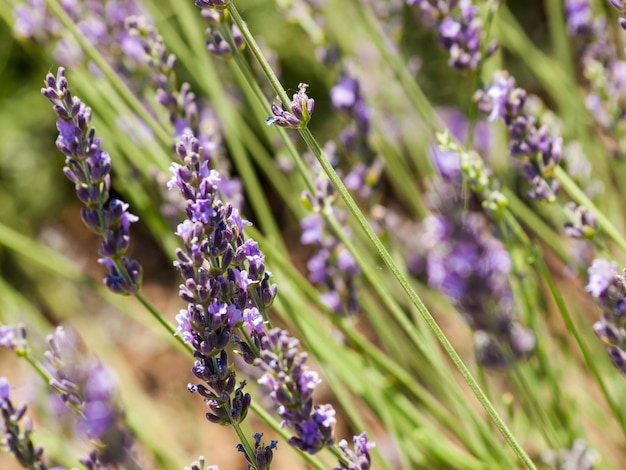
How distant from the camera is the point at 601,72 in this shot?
176 centimetres

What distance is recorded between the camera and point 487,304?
5.63 ft

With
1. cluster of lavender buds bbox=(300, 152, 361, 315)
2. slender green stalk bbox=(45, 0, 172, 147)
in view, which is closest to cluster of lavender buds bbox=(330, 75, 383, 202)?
cluster of lavender buds bbox=(300, 152, 361, 315)

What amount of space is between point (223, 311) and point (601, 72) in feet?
3.91

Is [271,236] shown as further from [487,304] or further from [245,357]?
[245,357]

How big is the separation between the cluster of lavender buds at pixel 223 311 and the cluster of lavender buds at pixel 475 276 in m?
0.72

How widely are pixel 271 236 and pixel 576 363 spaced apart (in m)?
1.07

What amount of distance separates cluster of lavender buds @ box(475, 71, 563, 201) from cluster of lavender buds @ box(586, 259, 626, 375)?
203mm

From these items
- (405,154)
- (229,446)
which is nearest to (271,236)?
(229,446)

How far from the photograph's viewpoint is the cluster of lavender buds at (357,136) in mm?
1832

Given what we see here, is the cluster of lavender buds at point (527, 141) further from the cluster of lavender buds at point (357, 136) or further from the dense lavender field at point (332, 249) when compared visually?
the cluster of lavender buds at point (357, 136)

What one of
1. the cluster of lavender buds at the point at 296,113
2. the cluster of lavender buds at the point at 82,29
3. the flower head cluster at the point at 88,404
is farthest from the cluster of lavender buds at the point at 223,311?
the cluster of lavender buds at the point at 82,29

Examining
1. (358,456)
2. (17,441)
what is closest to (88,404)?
(17,441)

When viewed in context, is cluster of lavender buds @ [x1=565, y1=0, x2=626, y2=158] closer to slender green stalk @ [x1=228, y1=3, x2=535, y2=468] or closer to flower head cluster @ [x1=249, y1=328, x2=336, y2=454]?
slender green stalk @ [x1=228, y1=3, x2=535, y2=468]

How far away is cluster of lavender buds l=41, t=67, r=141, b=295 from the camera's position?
3.71 feet
